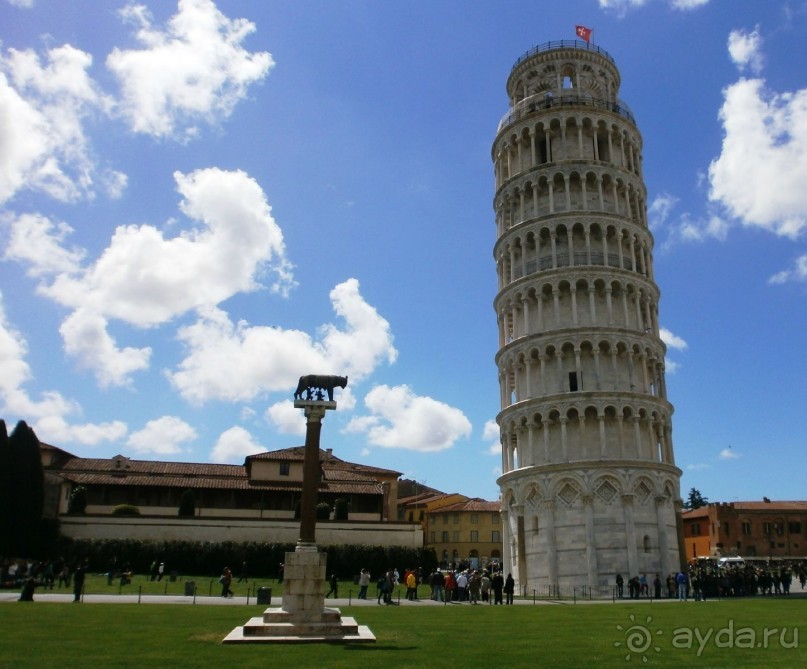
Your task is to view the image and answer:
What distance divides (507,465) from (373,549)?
38.6ft

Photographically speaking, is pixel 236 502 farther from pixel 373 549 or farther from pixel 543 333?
pixel 543 333

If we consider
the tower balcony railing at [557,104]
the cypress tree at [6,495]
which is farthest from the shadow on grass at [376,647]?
the tower balcony railing at [557,104]

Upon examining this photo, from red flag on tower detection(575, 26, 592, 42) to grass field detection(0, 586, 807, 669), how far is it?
50.1 meters

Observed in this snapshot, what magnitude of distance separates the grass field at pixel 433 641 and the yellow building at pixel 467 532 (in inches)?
2971

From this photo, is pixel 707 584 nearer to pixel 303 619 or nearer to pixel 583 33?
pixel 303 619

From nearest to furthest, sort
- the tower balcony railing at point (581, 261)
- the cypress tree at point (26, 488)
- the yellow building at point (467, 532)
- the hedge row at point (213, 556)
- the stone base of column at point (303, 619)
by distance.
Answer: the stone base of column at point (303, 619), the cypress tree at point (26, 488), the hedge row at point (213, 556), the tower balcony railing at point (581, 261), the yellow building at point (467, 532)

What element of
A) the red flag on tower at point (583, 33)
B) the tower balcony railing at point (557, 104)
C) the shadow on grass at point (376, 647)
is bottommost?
the shadow on grass at point (376, 647)

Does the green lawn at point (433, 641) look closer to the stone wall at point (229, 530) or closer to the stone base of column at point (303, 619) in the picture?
the stone base of column at point (303, 619)

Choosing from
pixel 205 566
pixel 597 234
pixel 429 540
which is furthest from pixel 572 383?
pixel 429 540

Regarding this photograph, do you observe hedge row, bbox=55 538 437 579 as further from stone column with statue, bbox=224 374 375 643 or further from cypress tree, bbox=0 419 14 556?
stone column with statue, bbox=224 374 375 643

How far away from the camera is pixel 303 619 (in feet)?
65.0

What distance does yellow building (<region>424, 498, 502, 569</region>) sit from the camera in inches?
3930

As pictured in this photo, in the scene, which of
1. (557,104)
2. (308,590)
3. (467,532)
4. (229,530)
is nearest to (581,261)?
(557,104)

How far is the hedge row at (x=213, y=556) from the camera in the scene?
5075cm
